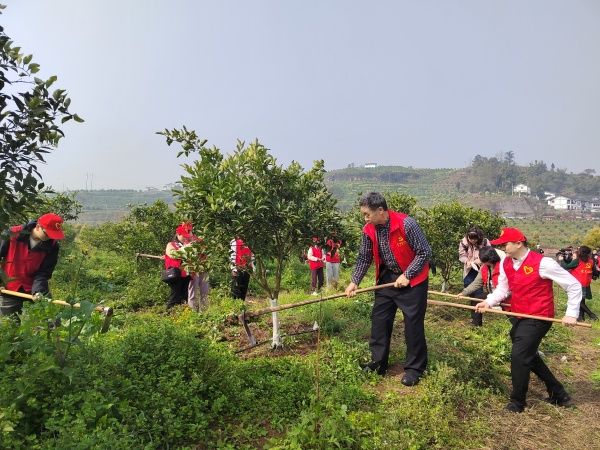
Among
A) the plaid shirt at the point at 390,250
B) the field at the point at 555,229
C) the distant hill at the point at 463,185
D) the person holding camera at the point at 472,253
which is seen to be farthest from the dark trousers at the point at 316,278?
the distant hill at the point at 463,185

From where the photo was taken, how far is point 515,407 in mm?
4781

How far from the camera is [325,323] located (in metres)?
6.83

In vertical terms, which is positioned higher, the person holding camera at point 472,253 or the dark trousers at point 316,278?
the person holding camera at point 472,253

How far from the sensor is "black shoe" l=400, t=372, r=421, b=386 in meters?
5.04

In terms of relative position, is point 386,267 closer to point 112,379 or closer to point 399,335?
point 399,335

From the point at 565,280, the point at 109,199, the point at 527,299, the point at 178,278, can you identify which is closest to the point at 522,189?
the point at 109,199

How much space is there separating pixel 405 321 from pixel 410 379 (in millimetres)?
636

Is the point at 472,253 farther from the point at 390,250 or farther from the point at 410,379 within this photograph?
the point at 410,379

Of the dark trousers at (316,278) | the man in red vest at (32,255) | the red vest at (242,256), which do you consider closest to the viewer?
the man in red vest at (32,255)

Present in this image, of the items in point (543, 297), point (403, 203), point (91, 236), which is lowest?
point (91, 236)

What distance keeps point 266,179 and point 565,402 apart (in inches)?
167

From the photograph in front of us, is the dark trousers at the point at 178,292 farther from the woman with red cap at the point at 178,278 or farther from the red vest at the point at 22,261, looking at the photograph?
the red vest at the point at 22,261

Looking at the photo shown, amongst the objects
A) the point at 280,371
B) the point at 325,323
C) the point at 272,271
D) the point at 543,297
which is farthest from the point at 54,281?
the point at 543,297

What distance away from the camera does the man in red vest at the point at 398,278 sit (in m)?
4.96
